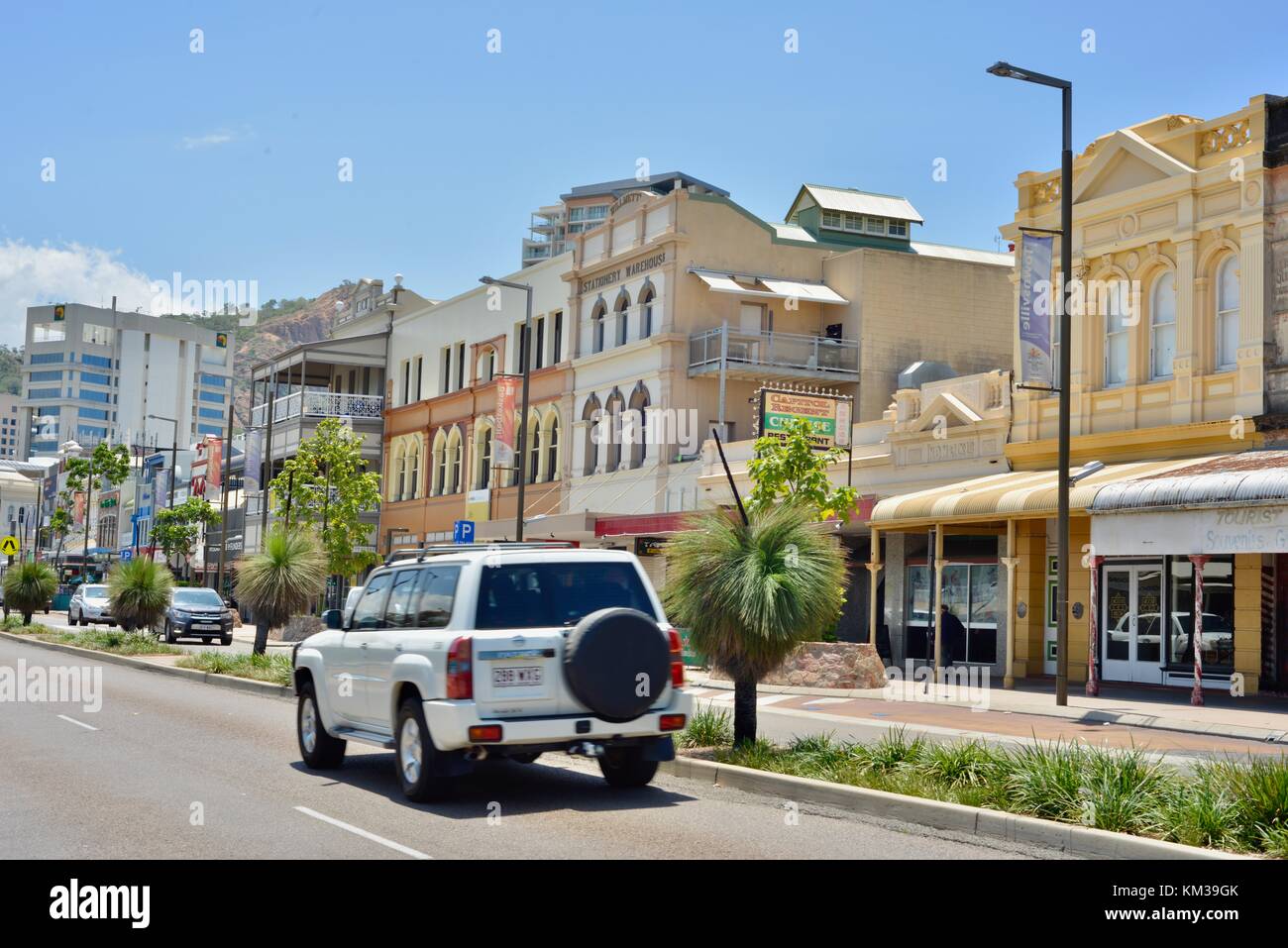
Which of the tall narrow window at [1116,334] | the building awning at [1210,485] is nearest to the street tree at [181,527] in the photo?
the tall narrow window at [1116,334]

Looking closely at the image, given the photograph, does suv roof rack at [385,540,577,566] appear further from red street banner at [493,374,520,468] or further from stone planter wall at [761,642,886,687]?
red street banner at [493,374,520,468]

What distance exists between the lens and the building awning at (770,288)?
38.9 m

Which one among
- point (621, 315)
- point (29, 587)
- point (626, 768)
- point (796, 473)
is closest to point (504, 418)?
point (621, 315)

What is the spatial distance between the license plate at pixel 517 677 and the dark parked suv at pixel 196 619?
31109 mm

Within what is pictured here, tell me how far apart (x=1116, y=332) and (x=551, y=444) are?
23.3 metres

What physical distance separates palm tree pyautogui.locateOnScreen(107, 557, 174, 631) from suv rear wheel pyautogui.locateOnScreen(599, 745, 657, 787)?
26.5 meters

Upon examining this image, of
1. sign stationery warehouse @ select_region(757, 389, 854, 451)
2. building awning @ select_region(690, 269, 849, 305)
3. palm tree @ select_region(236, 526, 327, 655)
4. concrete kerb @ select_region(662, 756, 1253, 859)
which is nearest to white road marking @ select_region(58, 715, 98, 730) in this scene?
concrete kerb @ select_region(662, 756, 1253, 859)

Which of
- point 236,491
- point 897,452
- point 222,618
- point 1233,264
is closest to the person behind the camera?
point 1233,264

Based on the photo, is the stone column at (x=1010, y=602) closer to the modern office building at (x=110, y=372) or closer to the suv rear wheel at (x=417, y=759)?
the suv rear wheel at (x=417, y=759)

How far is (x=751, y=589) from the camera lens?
13453mm
